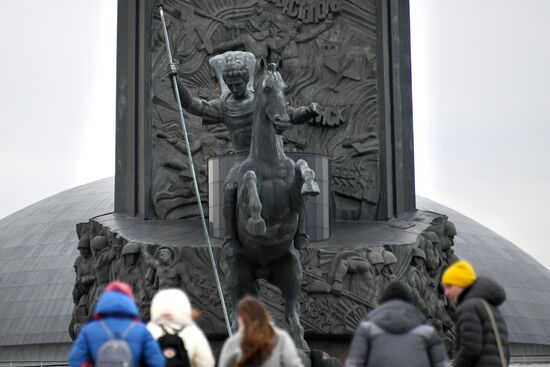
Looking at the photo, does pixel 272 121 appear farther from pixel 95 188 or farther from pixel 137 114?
pixel 95 188

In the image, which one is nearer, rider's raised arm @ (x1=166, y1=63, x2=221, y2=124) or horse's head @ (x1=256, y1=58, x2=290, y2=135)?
horse's head @ (x1=256, y1=58, x2=290, y2=135)

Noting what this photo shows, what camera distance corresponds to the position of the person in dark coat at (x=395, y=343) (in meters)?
12.7

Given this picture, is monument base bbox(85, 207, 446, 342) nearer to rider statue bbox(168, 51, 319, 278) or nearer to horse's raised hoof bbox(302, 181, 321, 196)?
rider statue bbox(168, 51, 319, 278)

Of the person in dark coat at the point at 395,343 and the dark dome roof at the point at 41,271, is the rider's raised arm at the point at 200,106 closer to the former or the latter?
the person in dark coat at the point at 395,343

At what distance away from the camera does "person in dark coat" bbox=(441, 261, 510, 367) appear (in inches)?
525

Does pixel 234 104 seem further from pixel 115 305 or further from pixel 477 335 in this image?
pixel 115 305

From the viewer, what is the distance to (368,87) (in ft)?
87.7

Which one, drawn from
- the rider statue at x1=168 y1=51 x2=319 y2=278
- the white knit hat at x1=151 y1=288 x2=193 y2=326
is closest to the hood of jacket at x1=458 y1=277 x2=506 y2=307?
the white knit hat at x1=151 y1=288 x2=193 y2=326

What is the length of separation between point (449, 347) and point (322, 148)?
13.0 ft

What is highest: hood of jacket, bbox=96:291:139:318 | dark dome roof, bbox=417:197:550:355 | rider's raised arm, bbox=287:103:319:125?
rider's raised arm, bbox=287:103:319:125

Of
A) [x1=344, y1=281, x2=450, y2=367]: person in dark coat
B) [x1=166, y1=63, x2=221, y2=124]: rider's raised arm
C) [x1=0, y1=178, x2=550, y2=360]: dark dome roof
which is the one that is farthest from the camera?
[x1=0, y1=178, x2=550, y2=360]: dark dome roof

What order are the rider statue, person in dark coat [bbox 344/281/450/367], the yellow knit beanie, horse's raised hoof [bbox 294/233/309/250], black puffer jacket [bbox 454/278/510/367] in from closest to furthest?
person in dark coat [bbox 344/281/450/367] → black puffer jacket [bbox 454/278/510/367] → the yellow knit beanie → horse's raised hoof [bbox 294/233/309/250] → the rider statue

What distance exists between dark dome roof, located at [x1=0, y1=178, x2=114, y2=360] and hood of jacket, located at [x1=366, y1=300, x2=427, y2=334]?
99.0ft

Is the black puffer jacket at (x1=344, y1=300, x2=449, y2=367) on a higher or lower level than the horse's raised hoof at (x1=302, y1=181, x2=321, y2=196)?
lower
